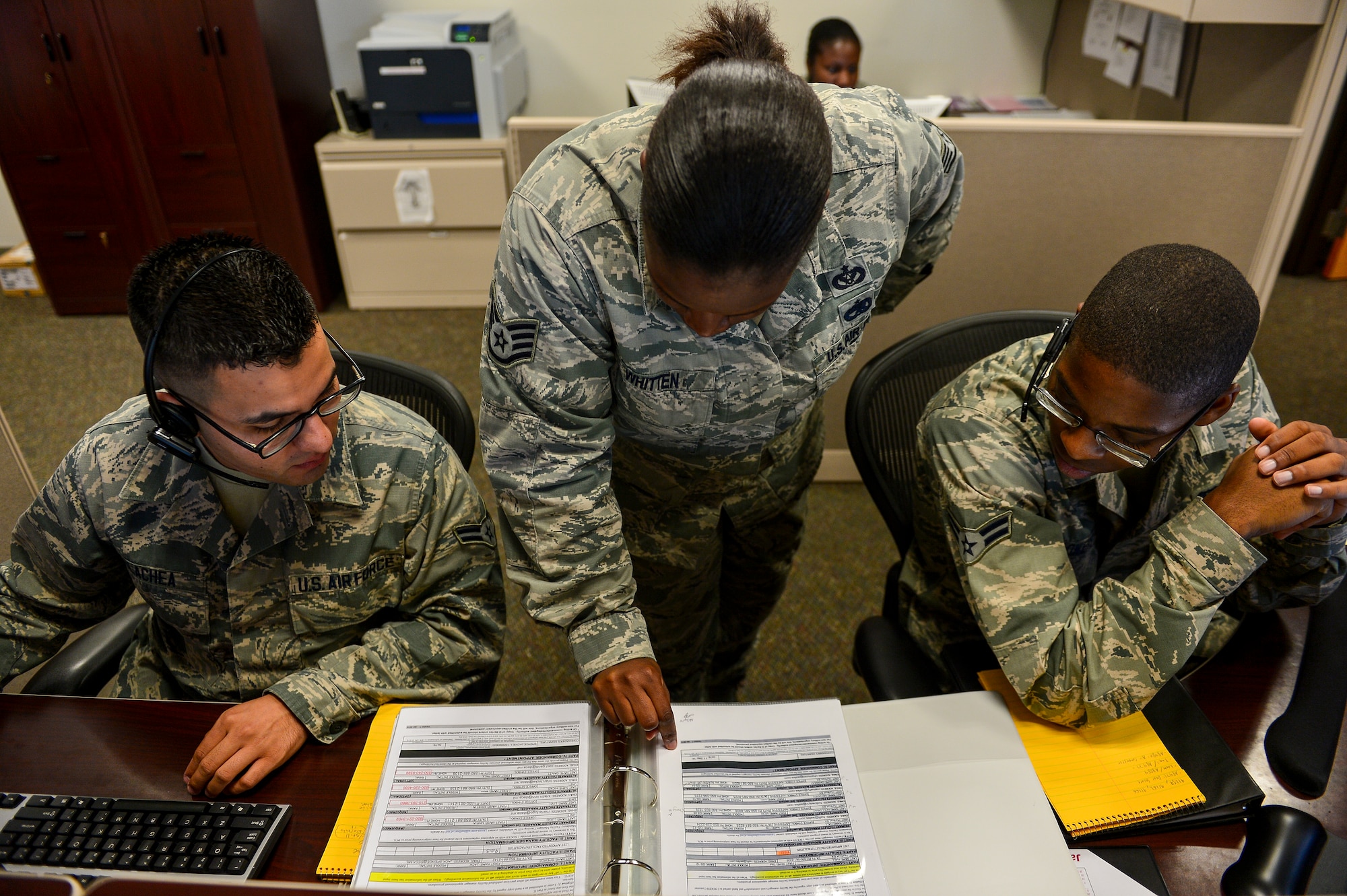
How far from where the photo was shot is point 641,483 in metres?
1.26

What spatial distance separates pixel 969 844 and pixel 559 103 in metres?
3.47

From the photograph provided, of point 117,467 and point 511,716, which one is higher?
point 117,467

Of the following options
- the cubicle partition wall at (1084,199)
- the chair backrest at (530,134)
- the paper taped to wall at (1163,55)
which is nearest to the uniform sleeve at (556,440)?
the chair backrest at (530,134)

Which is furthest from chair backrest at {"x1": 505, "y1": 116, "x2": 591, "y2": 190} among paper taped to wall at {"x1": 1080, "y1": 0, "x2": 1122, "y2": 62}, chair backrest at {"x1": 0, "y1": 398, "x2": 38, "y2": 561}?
paper taped to wall at {"x1": 1080, "y1": 0, "x2": 1122, "y2": 62}

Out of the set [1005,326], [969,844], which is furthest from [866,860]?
[1005,326]

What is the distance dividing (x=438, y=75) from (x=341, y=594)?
2.53m

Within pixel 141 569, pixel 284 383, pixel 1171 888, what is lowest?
pixel 1171 888

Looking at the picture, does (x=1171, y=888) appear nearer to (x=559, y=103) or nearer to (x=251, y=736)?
(x=251, y=736)

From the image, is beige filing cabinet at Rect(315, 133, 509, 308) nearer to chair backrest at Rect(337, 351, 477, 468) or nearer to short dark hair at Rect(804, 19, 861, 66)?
short dark hair at Rect(804, 19, 861, 66)

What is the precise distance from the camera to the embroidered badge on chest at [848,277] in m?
1.04

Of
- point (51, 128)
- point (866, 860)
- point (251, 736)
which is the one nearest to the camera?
point (866, 860)

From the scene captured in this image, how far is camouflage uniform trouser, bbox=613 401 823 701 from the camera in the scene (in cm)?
124

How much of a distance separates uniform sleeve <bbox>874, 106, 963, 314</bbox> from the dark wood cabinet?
252cm

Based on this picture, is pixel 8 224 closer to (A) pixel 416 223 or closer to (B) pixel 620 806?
(A) pixel 416 223
